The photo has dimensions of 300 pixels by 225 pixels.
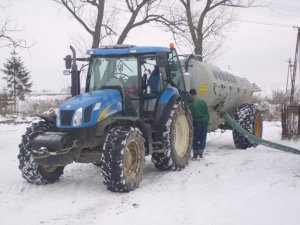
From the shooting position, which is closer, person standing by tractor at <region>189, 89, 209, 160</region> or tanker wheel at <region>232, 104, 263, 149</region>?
person standing by tractor at <region>189, 89, 209, 160</region>

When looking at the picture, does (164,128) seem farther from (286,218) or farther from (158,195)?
(286,218)

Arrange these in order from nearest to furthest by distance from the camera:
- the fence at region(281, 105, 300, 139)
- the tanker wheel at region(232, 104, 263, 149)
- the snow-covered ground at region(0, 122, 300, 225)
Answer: the snow-covered ground at region(0, 122, 300, 225) → the tanker wheel at region(232, 104, 263, 149) → the fence at region(281, 105, 300, 139)

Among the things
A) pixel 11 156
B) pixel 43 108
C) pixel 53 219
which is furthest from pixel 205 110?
pixel 43 108

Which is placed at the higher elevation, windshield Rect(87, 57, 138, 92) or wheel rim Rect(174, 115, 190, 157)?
windshield Rect(87, 57, 138, 92)

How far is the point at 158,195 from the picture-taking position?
6938 mm

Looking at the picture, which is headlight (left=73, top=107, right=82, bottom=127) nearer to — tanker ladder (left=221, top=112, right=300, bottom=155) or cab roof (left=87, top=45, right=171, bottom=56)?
cab roof (left=87, top=45, right=171, bottom=56)

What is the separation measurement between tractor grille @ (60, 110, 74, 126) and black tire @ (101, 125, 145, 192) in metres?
0.68

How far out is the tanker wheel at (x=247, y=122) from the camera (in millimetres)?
12180

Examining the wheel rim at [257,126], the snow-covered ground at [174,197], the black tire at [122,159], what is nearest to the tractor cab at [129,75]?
the black tire at [122,159]

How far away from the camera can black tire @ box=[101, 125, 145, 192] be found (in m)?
6.82

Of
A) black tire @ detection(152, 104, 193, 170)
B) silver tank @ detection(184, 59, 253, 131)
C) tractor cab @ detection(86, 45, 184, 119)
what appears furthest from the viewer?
silver tank @ detection(184, 59, 253, 131)

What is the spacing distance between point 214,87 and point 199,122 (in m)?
1.37

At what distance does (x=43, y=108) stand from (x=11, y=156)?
1499 centimetres

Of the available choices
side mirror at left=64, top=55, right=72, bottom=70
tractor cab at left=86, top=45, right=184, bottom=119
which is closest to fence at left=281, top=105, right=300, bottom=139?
tractor cab at left=86, top=45, right=184, bottom=119
